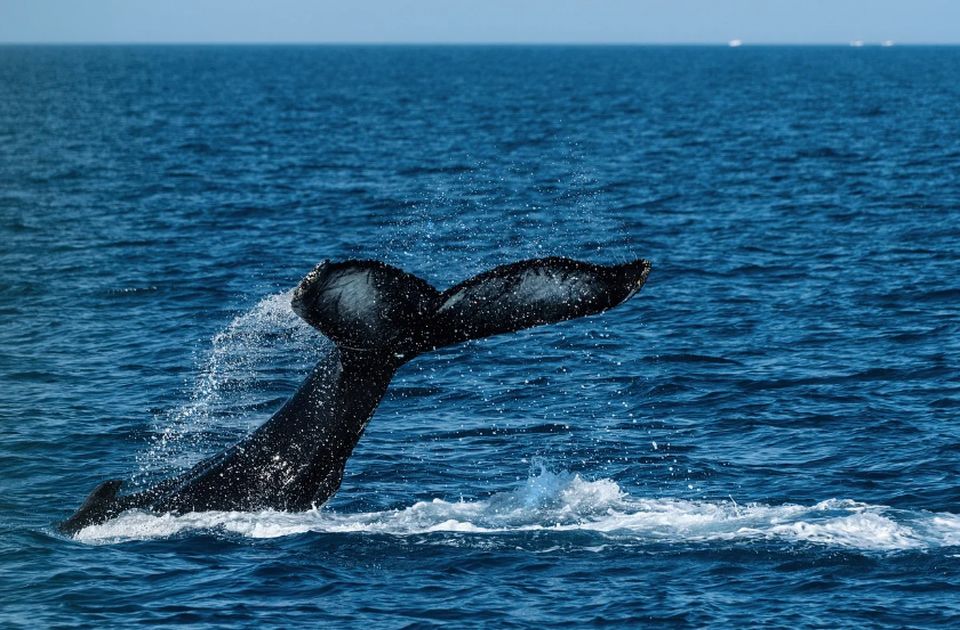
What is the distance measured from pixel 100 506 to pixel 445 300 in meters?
4.69

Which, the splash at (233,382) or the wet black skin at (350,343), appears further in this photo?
the splash at (233,382)

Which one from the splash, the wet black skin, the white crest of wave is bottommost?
the splash

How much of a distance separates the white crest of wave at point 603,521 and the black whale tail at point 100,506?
91 millimetres

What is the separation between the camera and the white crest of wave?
14.4 m

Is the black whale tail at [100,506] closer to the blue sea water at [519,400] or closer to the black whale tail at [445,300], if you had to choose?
the blue sea water at [519,400]

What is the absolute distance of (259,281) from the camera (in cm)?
3052

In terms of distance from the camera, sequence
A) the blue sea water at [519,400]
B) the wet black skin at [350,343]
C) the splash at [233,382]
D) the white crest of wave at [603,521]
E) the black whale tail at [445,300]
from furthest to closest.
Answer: the splash at [233,382] → the white crest of wave at [603,521] → the blue sea water at [519,400] → the wet black skin at [350,343] → the black whale tail at [445,300]

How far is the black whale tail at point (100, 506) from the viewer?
14539mm

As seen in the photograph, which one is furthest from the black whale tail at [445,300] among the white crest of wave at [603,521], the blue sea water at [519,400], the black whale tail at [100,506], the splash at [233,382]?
the black whale tail at [100,506]

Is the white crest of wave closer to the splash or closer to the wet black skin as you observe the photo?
the wet black skin

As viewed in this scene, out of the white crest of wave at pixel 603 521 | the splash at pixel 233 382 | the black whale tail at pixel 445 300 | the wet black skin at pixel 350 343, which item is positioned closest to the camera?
the black whale tail at pixel 445 300

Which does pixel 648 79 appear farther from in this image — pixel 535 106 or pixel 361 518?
pixel 361 518

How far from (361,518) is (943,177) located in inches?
1450

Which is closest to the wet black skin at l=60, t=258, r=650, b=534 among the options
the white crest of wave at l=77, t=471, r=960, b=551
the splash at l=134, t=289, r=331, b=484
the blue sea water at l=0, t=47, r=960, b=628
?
the white crest of wave at l=77, t=471, r=960, b=551
